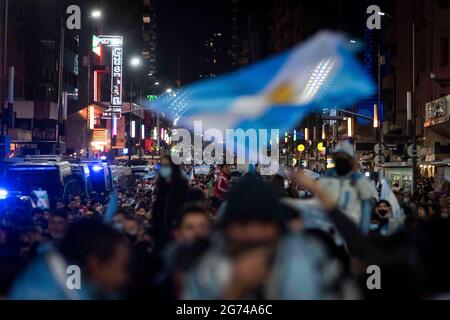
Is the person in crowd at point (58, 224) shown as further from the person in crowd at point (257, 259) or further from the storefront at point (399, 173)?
the storefront at point (399, 173)

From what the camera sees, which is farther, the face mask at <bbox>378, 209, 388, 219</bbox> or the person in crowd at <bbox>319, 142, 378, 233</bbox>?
the face mask at <bbox>378, 209, 388, 219</bbox>

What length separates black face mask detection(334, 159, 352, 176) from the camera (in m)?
7.14

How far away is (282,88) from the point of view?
549 centimetres

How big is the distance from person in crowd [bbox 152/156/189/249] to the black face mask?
5.26 feet

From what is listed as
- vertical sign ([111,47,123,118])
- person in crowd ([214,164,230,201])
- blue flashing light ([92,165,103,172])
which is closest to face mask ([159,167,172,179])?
person in crowd ([214,164,230,201])

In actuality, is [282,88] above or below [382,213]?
above

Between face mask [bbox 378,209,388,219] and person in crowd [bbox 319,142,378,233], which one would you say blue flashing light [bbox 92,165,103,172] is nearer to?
face mask [bbox 378,209,388,219]

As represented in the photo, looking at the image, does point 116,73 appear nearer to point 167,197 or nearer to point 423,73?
point 423,73

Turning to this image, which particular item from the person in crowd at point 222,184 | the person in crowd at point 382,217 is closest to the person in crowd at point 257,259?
the person in crowd at point 382,217

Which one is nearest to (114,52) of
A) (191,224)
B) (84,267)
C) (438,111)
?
(438,111)

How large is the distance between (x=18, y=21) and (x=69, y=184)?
26.4 meters

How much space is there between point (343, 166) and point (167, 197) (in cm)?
199

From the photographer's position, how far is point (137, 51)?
14050 centimetres

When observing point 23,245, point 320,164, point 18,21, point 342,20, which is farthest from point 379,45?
point 23,245
